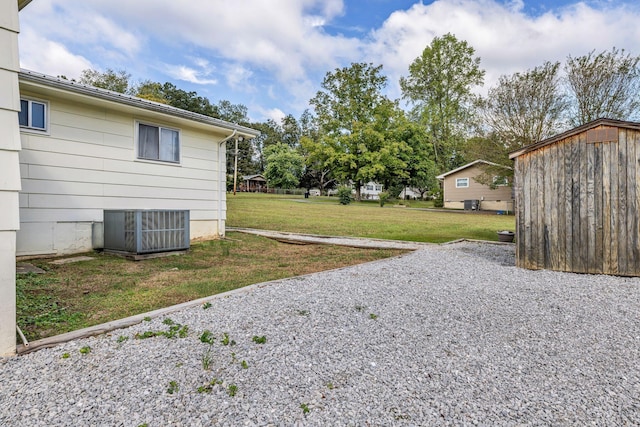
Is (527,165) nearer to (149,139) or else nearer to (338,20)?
(149,139)

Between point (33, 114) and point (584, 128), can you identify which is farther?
point (33, 114)

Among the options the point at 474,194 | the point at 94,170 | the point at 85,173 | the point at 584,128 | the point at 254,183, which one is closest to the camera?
the point at 584,128

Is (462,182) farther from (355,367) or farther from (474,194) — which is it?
(355,367)

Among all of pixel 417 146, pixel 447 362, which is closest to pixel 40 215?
pixel 447 362

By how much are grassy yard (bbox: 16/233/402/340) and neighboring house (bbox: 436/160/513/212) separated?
21474 mm

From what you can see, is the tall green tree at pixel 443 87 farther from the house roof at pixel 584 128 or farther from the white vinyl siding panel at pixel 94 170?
the white vinyl siding panel at pixel 94 170

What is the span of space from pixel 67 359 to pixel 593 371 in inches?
150

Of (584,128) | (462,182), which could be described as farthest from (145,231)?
(462,182)

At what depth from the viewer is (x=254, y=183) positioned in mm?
52500

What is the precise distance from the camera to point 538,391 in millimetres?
2104

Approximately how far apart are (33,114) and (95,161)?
1.22 m

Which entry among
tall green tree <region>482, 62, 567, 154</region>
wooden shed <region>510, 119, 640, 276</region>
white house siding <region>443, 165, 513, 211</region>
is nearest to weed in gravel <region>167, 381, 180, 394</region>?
wooden shed <region>510, 119, 640, 276</region>

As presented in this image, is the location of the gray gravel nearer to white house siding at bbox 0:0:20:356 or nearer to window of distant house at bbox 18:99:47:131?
white house siding at bbox 0:0:20:356

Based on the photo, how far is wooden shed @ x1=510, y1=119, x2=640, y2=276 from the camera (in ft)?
16.9
